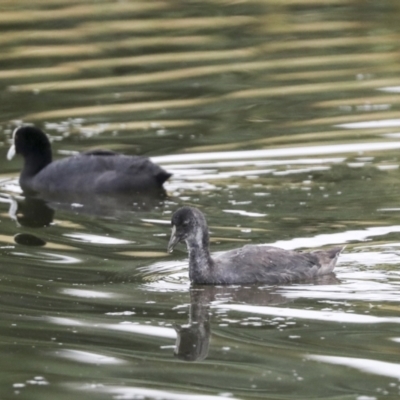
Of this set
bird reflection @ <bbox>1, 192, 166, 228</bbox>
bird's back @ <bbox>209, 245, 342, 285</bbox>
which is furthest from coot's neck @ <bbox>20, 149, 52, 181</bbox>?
bird's back @ <bbox>209, 245, 342, 285</bbox>

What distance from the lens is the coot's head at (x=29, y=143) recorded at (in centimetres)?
1409

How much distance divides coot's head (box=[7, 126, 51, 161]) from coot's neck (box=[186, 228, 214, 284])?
4856 millimetres

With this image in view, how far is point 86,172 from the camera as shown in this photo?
1354 centimetres

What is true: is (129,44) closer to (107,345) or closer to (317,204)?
(317,204)

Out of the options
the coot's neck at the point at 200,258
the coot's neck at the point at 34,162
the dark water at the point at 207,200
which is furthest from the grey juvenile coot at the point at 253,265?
the coot's neck at the point at 34,162

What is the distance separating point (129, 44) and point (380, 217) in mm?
9109

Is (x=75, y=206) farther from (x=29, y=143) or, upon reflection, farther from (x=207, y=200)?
(x=29, y=143)

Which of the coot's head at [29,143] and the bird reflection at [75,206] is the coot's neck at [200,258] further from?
the coot's head at [29,143]

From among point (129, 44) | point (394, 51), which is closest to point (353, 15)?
point (394, 51)

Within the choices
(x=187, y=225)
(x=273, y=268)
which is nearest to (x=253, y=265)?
(x=273, y=268)

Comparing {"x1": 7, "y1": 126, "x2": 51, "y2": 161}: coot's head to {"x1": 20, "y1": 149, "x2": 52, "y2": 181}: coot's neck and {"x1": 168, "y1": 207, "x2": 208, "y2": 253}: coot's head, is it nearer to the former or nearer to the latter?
{"x1": 20, "y1": 149, "x2": 52, "y2": 181}: coot's neck

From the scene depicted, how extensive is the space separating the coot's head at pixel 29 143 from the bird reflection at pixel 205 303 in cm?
514

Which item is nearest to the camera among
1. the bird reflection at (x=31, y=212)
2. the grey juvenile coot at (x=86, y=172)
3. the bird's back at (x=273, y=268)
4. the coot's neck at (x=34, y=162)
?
the bird's back at (x=273, y=268)

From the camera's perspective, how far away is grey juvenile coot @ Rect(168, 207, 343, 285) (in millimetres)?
9461
